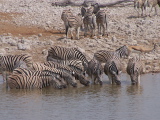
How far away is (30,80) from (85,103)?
2027mm

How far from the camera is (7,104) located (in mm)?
10625

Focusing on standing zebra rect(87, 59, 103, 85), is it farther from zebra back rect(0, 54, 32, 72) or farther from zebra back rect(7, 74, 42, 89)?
zebra back rect(0, 54, 32, 72)

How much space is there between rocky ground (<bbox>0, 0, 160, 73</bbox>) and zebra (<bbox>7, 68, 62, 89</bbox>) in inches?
158

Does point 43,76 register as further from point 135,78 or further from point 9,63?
point 135,78

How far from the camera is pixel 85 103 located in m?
10.7

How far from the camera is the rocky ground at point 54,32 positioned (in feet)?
56.5

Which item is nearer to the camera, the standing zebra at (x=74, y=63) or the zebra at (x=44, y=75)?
the zebra at (x=44, y=75)

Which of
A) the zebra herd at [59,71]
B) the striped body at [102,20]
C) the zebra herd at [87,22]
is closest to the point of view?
the zebra herd at [59,71]

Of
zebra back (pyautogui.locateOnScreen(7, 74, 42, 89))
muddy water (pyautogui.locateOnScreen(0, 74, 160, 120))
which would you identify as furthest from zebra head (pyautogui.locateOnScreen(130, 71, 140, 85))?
zebra back (pyautogui.locateOnScreen(7, 74, 42, 89))

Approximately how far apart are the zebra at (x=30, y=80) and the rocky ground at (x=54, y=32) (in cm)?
401

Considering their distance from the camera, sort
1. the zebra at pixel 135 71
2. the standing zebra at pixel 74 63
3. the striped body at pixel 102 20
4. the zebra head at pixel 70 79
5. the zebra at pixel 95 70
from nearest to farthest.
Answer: the zebra head at pixel 70 79 < the zebra at pixel 135 71 < the zebra at pixel 95 70 < the standing zebra at pixel 74 63 < the striped body at pixel 102 20

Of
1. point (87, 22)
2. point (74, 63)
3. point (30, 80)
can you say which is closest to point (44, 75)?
point (30, 80)

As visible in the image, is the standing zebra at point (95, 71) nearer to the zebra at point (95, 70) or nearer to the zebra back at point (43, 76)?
the zebra at point (95, 70)

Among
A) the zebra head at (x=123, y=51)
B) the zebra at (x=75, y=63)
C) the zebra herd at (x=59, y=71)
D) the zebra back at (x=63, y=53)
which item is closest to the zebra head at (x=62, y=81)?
the zebra herd at (x=59, y=71)
